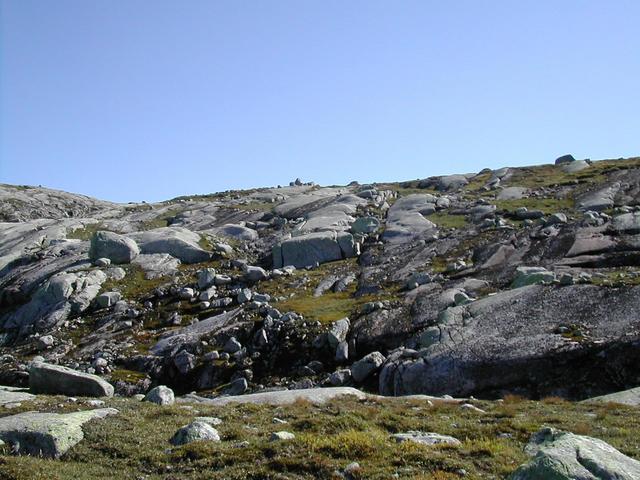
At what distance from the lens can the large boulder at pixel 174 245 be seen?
75250 millimetres

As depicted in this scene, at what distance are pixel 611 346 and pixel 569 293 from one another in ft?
25.6

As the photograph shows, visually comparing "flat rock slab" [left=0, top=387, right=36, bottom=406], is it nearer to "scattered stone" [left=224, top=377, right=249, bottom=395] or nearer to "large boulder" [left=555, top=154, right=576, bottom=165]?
"scattered stone" [left=224, top=377, right=249, bottom=395]

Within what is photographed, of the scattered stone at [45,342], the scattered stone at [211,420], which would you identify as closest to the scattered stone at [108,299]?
the scattered stone at [45,342]

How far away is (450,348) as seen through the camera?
3753 centimetres

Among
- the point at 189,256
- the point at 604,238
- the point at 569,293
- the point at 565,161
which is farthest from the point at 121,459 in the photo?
the point at 565,161

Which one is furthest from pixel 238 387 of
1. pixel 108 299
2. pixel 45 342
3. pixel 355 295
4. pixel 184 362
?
pixel 108 299

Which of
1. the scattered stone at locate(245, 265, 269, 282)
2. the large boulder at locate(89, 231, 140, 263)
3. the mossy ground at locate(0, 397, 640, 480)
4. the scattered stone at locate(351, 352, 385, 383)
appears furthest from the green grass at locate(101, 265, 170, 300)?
the mossy ground at locate(0, 397, 640, 480)

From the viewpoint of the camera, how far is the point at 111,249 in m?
73.9

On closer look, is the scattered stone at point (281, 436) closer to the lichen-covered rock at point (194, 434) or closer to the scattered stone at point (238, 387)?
the lichen-covered rock at point (194, 434)

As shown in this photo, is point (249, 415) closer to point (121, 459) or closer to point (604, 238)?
point (121, 459)

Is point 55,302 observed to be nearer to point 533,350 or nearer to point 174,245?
point 174,245

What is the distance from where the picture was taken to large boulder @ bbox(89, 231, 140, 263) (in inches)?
2894

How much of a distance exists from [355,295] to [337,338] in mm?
12263

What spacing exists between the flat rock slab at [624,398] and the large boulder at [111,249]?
58.8 metres
